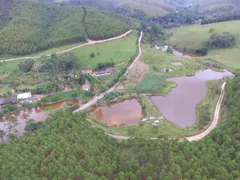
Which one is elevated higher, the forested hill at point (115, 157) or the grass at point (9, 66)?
the forested hill at point (115, 157)

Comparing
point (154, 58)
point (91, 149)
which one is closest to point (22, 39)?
point (154, 58)

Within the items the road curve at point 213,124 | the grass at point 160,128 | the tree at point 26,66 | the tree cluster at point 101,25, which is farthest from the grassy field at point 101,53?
the road curve at point 213,124

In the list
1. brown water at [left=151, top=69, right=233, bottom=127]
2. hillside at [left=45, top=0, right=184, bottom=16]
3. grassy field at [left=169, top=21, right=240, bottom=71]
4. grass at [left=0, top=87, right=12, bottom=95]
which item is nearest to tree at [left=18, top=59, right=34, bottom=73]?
grass at [left=0, top=87, right=12, bottom=95]

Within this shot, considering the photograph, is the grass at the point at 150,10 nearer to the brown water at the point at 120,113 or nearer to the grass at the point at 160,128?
the brown water at the point at 120,113

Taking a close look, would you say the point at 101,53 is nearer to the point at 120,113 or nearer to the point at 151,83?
the point at 151,83

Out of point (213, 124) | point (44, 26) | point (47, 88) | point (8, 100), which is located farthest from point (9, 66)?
point (213, 124)
